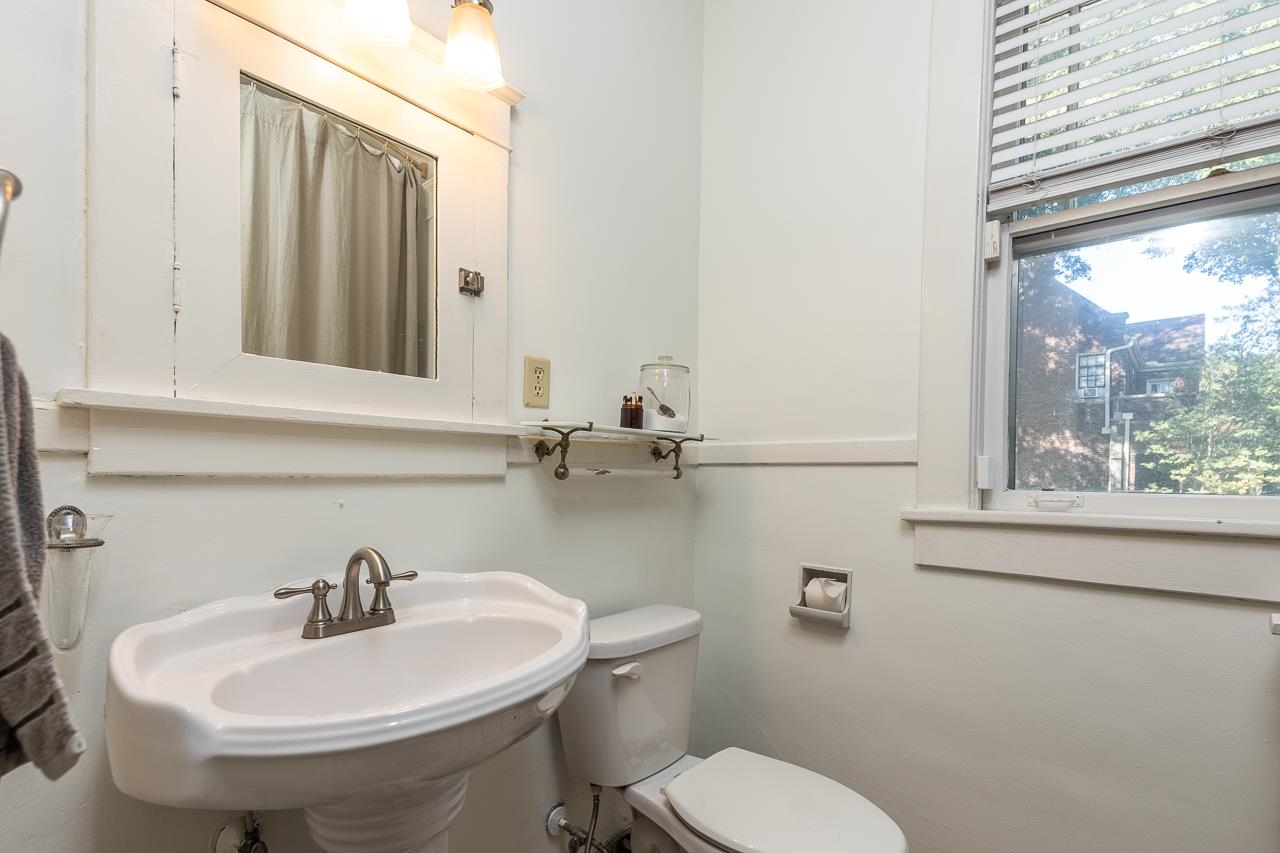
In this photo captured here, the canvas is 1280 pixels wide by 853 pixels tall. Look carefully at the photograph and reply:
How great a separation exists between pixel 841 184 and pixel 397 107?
101 cm

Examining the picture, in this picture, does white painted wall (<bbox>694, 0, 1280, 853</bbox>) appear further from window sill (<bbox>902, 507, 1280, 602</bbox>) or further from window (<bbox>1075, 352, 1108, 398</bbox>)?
window (<bbox>1075, 352, 1108, 398</bbox>)

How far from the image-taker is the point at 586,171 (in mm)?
1428

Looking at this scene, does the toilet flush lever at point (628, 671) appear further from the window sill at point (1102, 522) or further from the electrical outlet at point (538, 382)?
the window sill at point (1102, 522)

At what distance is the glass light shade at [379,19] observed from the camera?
952 millimetres

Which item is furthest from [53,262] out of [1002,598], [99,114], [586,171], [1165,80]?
[1165,80]

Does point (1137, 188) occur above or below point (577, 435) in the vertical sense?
above

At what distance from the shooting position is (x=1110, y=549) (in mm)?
1104

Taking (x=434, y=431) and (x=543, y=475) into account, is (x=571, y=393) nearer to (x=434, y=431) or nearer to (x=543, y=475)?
(x=543, y=475)

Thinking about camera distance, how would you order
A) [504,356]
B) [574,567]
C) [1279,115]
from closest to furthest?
[1279,115] → [504,356] → [574,567]

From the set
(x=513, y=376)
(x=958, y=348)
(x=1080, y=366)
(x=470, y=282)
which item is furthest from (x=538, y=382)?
(x=1080, y=366)

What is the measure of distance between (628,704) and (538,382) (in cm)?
70

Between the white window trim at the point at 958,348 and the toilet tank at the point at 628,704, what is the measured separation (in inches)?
23.5

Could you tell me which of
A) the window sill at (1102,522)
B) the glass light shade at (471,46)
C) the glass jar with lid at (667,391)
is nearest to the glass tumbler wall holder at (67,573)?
the glass light shade at (471,46)

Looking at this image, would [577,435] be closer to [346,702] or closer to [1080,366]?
[346,702]
